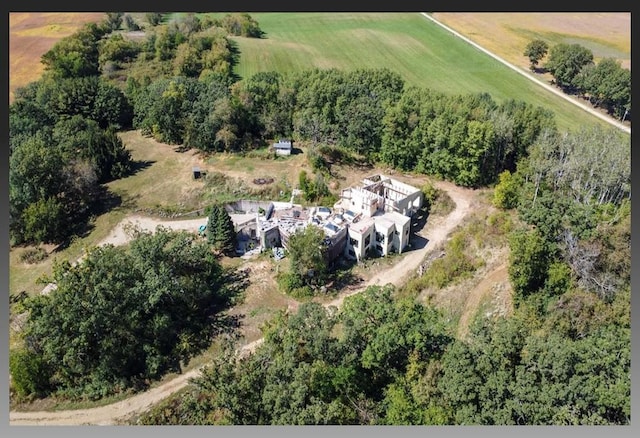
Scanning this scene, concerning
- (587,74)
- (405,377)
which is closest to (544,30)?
(587,74)

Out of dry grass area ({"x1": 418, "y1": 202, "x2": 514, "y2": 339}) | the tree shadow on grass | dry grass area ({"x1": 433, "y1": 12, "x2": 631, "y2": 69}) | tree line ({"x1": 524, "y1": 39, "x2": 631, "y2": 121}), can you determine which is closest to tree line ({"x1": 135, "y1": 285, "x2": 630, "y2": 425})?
dry grass area ({"x1": 418, "y1": 202, "x2": 514, "y2": 339})

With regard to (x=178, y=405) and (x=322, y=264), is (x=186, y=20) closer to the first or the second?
(x=322, y=264)

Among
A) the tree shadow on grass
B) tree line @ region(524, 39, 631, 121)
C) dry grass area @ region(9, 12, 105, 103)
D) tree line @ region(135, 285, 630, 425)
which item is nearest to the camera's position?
tree line @ region(135, 285, 630, 425)

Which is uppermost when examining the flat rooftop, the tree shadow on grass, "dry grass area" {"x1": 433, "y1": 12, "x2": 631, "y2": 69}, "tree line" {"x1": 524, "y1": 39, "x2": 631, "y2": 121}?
"dry grass area" {"x1": 433, "y1": 12, "x2": 631, "y2": 69}

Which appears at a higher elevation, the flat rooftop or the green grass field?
the green grass field

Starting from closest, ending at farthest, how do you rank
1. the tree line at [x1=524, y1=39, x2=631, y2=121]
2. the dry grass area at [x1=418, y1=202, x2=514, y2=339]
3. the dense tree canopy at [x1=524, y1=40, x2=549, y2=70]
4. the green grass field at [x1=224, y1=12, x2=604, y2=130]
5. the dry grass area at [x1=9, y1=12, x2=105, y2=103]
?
the dry grass area at [x1=9, y1=12, x2=105, y2=103] → the dry grass area at [x1=418, y1=202, x2=514, y2=339] → the dense tree canopy at [x1=524, y1=40, x2=549, y2=70] → the tree line at [x1=524, y1=39, x2=631, y2=121] → the green grass field at [x1=224, y1=12, x2=604, y2=130]

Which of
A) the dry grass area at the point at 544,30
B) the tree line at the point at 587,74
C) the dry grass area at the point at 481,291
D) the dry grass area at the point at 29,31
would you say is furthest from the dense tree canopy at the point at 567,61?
the dry grass area at the point at 29,31

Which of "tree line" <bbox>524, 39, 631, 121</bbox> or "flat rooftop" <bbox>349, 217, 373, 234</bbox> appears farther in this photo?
"tree line" <bbox>524, 39, 631, 121</bbox>

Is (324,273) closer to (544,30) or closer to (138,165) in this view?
(544,30)

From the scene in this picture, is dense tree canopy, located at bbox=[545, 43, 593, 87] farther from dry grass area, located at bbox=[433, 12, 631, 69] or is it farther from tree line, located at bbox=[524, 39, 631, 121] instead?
dry grass area, located at bbox=[433, 12, 631, 69]
